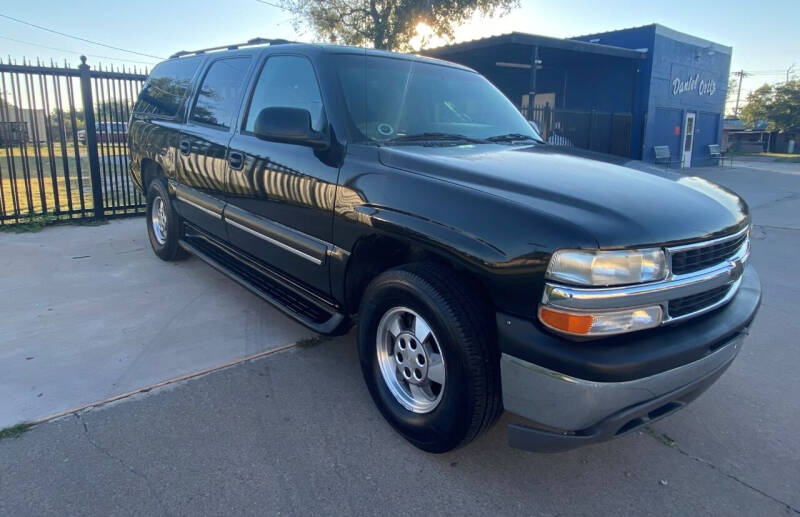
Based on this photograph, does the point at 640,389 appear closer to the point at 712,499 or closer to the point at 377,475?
the point at 712,499

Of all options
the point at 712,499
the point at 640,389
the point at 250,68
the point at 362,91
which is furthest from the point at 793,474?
the point at 250,68

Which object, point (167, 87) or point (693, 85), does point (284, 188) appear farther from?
point (693, 85)

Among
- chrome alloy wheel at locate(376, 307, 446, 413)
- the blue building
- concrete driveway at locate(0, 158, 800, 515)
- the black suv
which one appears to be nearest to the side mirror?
the black suv

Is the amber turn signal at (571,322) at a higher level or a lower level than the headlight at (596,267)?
lower

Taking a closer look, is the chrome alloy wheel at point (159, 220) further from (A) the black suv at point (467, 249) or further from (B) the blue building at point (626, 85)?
(B) the blue building at point (626, 85)

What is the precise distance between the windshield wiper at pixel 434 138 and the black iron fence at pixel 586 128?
422 inches

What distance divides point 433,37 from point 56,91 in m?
18.3

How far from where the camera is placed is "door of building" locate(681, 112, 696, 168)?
830 inches

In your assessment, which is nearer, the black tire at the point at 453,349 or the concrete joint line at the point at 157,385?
the black tire at the point at 453,349

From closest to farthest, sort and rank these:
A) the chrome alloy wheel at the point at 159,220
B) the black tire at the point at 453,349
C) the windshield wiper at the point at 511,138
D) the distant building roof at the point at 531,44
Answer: the black tire at the point at 453,349
the windshield wiper at the point at 511,138
the chrome alloy wheel at the point at 159,220
the distant building roof at the point at 531,44

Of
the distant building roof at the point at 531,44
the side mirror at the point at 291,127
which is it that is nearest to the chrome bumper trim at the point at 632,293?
the side mirror at the point at 291,127

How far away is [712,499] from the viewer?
2.40 metres

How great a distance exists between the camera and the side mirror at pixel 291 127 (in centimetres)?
299

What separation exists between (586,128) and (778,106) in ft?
141
